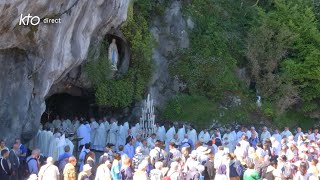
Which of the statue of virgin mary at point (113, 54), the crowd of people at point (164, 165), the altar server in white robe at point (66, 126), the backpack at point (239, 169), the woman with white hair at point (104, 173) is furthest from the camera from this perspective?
the statue of virgin mary at point (113, 54)

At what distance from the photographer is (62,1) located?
1409cm

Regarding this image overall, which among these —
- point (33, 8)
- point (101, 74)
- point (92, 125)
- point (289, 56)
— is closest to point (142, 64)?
point (101, 74)

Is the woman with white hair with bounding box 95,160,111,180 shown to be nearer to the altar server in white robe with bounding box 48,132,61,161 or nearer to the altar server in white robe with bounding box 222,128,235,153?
the altar server in white robe with bounding box 48,132,61,161

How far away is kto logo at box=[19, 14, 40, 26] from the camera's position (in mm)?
13039

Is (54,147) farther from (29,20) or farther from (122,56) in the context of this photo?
(122,56)

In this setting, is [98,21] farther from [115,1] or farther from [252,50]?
[252,50]

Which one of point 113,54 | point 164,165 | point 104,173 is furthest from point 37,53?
point 113,54

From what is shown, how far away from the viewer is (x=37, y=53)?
51.3 ft

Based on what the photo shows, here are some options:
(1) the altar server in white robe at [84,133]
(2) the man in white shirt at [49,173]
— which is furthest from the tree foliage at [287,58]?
(2) the man in white shirt at [49,173]

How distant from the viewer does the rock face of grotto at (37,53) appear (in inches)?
549

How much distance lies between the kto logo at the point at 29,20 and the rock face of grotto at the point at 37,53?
166 mm

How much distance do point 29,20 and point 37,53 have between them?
8.00 feet

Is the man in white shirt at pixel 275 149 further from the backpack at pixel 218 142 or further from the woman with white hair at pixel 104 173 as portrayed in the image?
the woman with white hair at pixel 104 173

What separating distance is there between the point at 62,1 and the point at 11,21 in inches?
77.7
